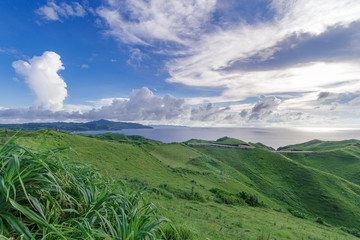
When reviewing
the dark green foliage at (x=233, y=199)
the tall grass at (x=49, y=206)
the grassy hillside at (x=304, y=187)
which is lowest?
the grassy hillside at (x=304, y=187)

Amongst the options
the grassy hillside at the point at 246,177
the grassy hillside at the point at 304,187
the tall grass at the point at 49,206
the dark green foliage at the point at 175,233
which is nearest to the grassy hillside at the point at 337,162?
the grassy hillside at the point at 304,187

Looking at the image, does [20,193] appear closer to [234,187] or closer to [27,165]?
[27,165]

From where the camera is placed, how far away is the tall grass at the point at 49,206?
8.21 ft

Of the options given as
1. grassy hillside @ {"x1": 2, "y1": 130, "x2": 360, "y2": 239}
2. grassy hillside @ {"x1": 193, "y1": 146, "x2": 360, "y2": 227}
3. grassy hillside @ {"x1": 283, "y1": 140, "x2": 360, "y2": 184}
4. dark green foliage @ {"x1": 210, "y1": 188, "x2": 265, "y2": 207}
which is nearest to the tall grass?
grassy hillside @ {"x1": 2, "y1": 130, "x2": 360, "y2": 239}

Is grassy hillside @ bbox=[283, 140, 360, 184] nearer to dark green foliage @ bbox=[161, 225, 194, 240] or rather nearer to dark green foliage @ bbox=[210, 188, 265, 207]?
dark green foliage @ bbox=[210, 188, 265, 207]

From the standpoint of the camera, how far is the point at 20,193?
2.78 m

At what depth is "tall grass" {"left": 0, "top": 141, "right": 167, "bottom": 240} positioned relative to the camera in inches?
98.5

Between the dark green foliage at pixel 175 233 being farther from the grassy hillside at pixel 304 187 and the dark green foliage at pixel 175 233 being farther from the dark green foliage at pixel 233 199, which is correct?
the grassy hillside at pixel 304 187

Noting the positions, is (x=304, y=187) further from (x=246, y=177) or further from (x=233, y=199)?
(x=233, y=199)

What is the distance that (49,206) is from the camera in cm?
307

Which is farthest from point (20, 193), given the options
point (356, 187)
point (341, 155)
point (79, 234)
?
point (341, 155)

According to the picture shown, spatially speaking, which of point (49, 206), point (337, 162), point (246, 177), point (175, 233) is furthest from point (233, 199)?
point (337, 162)

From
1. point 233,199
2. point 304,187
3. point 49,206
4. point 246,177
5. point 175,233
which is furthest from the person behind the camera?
point 246,177

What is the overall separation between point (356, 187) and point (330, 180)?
6731mm
